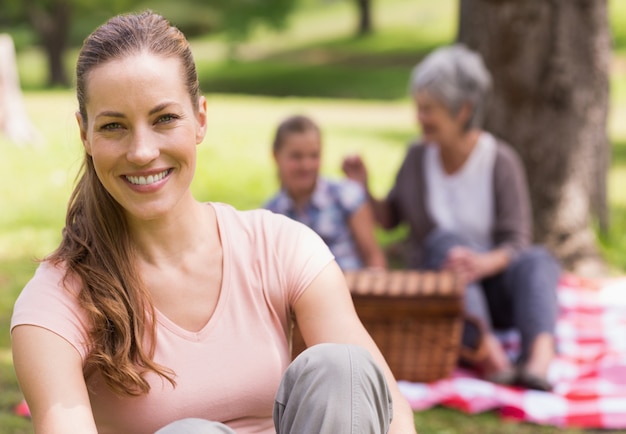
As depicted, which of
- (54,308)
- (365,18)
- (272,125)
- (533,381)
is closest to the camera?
(54,308)

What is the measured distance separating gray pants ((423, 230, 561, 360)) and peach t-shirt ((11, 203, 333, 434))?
1974 millimetres

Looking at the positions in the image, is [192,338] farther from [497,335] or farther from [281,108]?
[281,108]

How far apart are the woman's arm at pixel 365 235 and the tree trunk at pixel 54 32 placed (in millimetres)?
17872

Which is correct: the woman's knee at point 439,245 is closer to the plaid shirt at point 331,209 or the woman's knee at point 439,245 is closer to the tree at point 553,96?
the plaid shirt at point 331,209

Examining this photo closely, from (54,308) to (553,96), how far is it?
3977 millimetres

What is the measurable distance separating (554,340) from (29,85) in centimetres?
1841

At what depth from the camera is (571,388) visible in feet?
13.1

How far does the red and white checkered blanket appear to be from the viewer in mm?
3742

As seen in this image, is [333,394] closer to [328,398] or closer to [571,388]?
[328,398]

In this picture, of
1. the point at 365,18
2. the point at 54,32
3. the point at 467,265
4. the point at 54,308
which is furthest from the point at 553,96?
the point at 365,18

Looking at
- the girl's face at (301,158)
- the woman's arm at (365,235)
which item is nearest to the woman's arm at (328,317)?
the girl's face at (301,158)

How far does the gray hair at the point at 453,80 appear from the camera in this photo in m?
4.45

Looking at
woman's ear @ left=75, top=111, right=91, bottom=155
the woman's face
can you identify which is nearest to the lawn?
woman's ear @ left=75, top=111, right=91, bottom=155

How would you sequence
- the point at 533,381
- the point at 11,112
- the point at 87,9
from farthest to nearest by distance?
the point at 87,9 → the point at 11,112 → the point at 533,381
